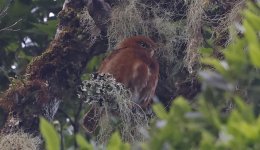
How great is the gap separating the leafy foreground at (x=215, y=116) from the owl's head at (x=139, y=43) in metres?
1.95

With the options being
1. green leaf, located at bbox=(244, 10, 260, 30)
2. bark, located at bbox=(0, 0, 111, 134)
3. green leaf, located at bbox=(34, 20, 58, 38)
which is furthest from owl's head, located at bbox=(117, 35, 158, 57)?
green leaf, located at bbox=(244, 10, 260, 30)

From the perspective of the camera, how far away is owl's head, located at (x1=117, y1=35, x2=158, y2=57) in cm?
388

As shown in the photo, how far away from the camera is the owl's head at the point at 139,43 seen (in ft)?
12.7

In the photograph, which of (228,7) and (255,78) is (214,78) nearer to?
(255,78)

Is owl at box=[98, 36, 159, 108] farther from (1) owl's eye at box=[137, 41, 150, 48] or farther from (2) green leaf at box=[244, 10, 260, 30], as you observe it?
(2) green leaf at box=[244, 10, 260, 30]

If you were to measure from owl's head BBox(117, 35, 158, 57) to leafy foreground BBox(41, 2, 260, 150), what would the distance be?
1.95 meters

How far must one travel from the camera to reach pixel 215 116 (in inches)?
69.8

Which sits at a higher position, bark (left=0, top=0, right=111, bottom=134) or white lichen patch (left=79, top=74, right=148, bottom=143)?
bark (left=0, top=0, right=111, bottom=134)

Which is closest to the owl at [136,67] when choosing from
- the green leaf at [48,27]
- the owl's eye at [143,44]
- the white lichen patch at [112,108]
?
the owl's eye at [143,44]

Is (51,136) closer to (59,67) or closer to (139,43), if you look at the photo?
(59,67)

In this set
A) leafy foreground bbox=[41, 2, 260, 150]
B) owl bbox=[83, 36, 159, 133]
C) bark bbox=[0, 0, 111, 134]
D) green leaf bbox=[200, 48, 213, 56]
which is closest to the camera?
leafy foreground bbox=[41, 2, 260, 150]

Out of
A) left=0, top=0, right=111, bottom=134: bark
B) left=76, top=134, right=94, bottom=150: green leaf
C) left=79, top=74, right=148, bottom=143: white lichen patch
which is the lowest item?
left=79, top=74, right=148, bottom=143: white lichen patch

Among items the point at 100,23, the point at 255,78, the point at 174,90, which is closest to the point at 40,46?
the point at 100,23

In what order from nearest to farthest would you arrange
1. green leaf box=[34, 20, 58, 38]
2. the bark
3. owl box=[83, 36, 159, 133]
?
the bark → owl box=[83, 36, 159, 133] → green leaf box=[34, 20, 58, 38]
